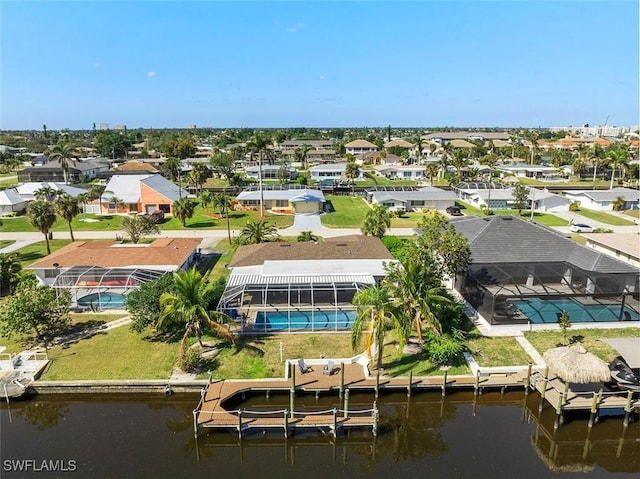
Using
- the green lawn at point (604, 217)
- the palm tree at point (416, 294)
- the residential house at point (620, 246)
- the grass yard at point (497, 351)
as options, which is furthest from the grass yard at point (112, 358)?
the green lawn at point (604, 217)

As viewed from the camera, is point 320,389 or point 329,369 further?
point 329,369

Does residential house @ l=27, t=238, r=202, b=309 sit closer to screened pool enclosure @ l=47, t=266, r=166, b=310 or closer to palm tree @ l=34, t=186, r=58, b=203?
screened pool enclosure @ l=47, t=266, r=166, b=310

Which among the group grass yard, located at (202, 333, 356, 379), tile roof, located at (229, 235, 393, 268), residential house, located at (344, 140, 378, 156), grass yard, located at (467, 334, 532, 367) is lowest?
grass yard, located at (467, 334, 532, 367)

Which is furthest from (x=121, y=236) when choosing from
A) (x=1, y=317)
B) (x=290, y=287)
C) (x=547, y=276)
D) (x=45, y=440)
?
(x=547, y=276)

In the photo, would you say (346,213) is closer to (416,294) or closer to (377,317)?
(416,294)

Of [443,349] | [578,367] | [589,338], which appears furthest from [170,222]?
[578,367]

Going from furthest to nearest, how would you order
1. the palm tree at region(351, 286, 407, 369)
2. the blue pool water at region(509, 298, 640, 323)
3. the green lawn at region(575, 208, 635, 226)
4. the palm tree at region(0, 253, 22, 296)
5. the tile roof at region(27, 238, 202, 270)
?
the green lawn at region(575, 208, 635, 226) < the tile roof at region(27, 238, 202, 270) < the palm tree at region(0, 253, 22, 296) < the blue pool water at region(509, 298, 640, 323) < the palm tree at region(351, 286, 407, 369)

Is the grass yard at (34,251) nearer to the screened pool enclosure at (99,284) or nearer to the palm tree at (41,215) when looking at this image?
the palm tree at (41,215)

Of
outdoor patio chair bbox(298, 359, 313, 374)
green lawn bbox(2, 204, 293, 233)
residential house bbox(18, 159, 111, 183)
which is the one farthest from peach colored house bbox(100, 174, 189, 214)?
outdoor patio chair bbox(298, 359, 313, 374)
